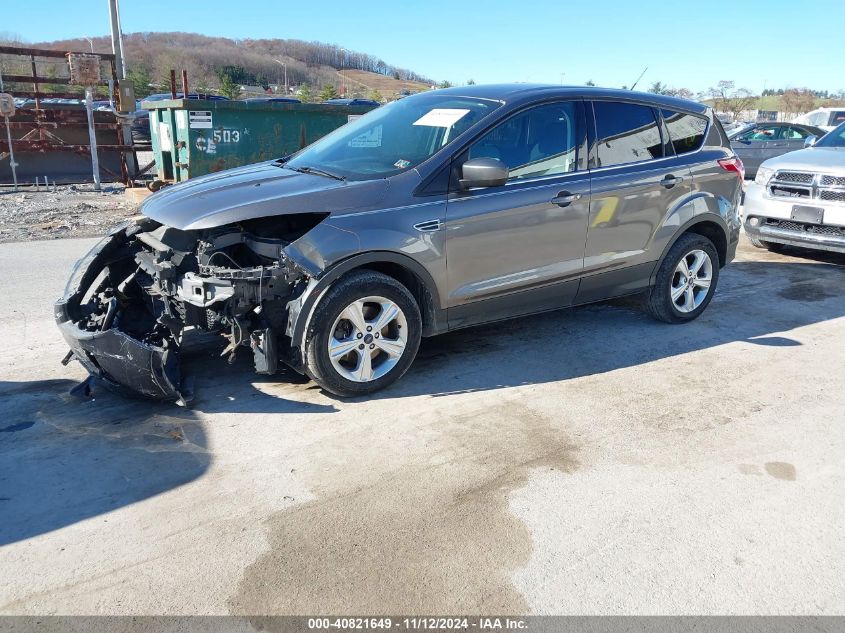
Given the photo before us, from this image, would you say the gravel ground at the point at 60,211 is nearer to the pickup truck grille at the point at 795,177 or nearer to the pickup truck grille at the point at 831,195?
the pickup truck grille at the point at 795,177

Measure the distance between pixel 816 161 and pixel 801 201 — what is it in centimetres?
52

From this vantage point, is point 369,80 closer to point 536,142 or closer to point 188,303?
point 536,142

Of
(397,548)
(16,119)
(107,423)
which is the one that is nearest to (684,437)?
(397,548)

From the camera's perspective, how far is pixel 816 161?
812 centimetres

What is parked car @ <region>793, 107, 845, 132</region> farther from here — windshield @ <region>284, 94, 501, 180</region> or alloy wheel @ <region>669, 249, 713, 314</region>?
windshield @ <region>284, 94, 501, 180</region>

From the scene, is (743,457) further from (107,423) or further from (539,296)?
(107,423)

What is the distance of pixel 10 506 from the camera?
311 centimetres

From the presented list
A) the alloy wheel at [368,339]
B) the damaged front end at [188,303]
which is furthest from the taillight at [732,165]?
the damaged front end at [188,303]

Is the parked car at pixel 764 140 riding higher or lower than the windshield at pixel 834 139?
lower

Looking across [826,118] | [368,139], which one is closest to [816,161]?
[368,139]

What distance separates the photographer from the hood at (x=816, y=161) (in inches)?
308

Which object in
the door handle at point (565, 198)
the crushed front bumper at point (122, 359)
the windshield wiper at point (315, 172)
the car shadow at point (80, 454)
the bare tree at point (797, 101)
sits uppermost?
the bare tree at point (797, 101)

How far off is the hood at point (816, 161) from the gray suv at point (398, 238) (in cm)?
313

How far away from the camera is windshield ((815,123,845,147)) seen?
29.8 feet
